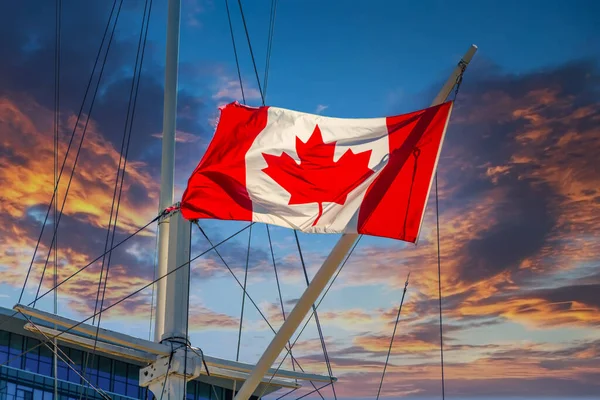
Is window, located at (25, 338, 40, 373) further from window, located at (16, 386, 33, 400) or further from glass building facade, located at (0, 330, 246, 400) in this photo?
window, located at (16, 386, 33, 400)

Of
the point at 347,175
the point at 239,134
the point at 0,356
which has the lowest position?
the point at 347,175

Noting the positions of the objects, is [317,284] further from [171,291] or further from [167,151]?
[167,151]

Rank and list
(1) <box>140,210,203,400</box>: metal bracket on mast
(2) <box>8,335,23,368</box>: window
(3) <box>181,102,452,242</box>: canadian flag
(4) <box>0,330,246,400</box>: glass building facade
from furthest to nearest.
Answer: (2) <box>8,335,23,368</box>: window < (4) <box>0,330,246,400</box>: glass building facade < (1) <box>140,210,203,400</box>: metal bracket on mast < (3) <box>181,102,452,242</box>: canadian flag

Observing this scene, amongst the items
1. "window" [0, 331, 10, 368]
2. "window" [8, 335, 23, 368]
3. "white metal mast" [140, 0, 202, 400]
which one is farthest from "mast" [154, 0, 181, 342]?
"window" [8, 335, 23, 368]

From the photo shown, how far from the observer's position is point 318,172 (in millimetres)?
14109

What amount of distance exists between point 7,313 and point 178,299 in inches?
1171

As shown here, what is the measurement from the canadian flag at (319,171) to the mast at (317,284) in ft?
0.82

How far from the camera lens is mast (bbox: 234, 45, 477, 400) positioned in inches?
507

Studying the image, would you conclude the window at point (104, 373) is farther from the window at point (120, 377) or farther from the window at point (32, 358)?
the window at point (32, 358)

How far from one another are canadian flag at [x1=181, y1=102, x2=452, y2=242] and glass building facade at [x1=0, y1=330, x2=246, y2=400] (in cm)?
3217

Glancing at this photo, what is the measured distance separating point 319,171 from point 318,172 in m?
0.02

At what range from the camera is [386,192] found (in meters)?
13.3

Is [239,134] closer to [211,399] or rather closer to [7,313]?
[7,313]

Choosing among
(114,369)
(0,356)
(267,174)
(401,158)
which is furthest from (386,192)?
(114,369)
